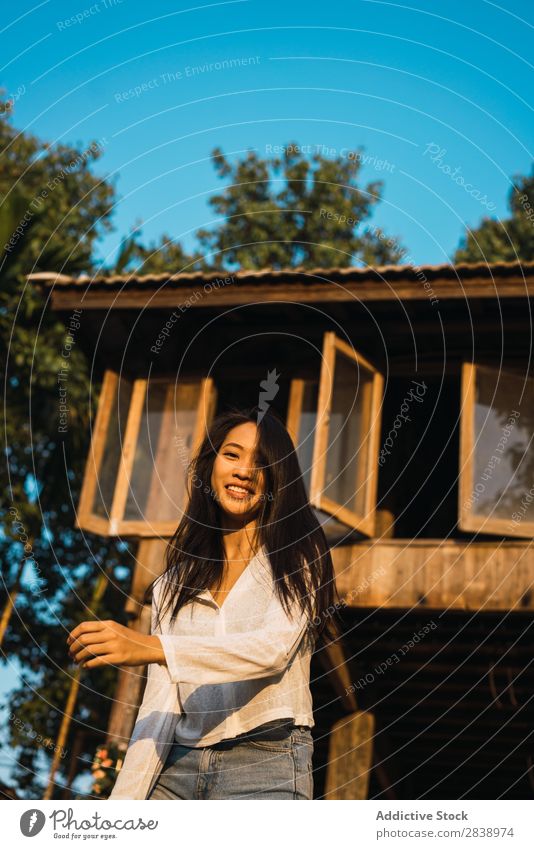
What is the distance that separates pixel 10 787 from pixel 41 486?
19.1 feet

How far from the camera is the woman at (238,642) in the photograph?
9.68 feet

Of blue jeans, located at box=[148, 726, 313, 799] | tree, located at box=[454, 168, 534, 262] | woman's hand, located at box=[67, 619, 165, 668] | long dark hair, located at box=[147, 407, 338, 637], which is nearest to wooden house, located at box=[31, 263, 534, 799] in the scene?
long dark hair, located at box=[147, 407, 338, 637]

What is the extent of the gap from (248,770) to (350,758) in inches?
384

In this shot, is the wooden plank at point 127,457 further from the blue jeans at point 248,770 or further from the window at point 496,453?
the blue jeans at point 248,770

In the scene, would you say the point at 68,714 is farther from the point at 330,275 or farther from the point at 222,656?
the point at 222,656

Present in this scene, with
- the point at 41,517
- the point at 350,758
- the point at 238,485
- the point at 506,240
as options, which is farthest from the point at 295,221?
the point at 238,485

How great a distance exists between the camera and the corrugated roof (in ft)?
36.7

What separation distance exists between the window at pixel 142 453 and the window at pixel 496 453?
296 cm

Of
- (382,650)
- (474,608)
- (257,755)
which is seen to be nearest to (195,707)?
(257,755)

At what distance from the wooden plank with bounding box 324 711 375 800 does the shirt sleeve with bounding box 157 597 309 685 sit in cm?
966

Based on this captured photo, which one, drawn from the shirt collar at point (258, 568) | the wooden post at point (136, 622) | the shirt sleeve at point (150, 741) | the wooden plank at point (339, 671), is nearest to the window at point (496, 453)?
the wooden plank at point (339, 671)

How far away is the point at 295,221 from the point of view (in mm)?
28484

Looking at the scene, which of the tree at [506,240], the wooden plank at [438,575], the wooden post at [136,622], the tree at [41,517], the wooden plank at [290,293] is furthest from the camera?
the tree at [506,240]

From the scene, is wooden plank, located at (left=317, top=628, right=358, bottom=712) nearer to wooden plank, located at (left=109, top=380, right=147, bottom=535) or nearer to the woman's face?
wooden plank, located at (left=109, top=380, right=147, bottom=535)
